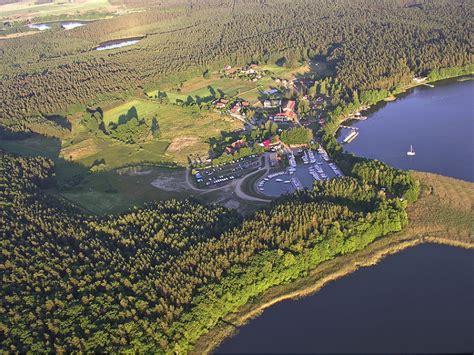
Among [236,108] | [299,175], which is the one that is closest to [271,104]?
[236,108]

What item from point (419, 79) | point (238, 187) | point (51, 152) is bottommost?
point (238, 187)

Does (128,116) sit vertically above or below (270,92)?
below

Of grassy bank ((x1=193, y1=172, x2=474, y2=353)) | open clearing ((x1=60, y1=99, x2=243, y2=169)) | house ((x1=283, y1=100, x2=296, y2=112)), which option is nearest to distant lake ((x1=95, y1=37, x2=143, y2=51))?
open clearing ((x1=60, y1=99, x2=243, y2=169))

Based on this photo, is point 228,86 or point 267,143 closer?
point 267,143

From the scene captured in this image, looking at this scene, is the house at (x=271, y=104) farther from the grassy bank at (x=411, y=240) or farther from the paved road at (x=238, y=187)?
the grassy bank at (x=411, y=240)

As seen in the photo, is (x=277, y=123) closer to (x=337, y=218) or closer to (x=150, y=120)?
(x=150, y=120)

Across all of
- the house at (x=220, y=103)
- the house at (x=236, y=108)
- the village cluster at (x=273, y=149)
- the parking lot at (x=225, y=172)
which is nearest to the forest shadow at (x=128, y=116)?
the house at (x=220, y=103)

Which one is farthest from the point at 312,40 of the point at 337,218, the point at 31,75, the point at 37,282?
the point at 37,282

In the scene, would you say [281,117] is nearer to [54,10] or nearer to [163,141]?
[163,141]
